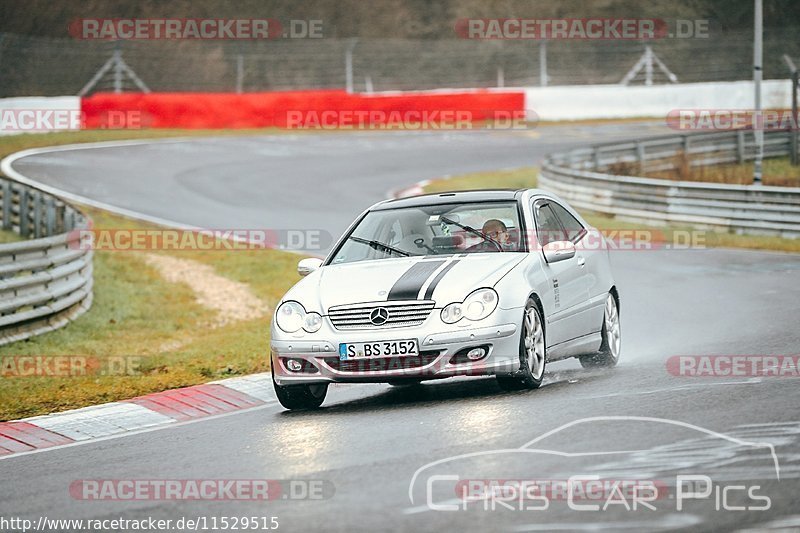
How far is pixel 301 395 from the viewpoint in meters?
9.97

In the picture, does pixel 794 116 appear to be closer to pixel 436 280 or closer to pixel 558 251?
pixel 558 251

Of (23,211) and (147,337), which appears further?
(23,211)

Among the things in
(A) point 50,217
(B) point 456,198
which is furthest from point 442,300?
(A) point 50,217

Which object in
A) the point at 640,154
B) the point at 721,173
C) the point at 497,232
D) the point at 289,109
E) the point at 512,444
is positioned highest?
the point at 289,109

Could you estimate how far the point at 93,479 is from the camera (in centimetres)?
779

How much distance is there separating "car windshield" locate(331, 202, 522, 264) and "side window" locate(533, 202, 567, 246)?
22cm

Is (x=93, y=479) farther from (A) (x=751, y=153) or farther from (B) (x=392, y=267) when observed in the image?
(A) (x=751, y=153)

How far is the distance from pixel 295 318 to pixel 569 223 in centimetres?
308

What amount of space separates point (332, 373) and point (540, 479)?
2981mm

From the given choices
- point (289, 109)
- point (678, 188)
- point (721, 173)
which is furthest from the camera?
point (289, 109)

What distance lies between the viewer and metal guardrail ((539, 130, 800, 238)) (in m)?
23.8

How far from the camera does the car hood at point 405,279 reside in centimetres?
949

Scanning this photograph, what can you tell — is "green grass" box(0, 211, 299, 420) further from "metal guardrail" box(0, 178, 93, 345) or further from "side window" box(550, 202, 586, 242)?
"side window" box(550, 202, 586, 242)

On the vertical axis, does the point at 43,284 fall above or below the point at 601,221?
above
